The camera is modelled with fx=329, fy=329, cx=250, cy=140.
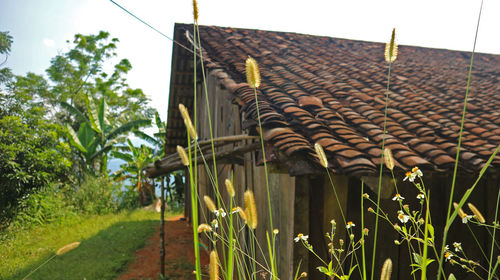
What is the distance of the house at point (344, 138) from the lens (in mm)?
2584

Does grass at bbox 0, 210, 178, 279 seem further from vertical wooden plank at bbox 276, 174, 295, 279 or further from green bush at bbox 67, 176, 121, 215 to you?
vertical wooden plank at bbox 276, 174, 295, 279

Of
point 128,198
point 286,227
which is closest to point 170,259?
point 286,227

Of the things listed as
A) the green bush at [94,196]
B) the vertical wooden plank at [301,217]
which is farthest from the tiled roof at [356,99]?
the green bush at [94,196]

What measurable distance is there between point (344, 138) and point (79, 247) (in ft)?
28.6

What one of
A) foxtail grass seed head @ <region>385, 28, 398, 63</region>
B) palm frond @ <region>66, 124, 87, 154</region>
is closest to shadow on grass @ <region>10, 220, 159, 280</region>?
palm frond @ <region>66, 124, 87, 154</region>

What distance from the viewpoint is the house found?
2.58 metres

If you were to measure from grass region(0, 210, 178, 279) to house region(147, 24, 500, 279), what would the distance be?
378 centimetres

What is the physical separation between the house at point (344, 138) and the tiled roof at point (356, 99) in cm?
1

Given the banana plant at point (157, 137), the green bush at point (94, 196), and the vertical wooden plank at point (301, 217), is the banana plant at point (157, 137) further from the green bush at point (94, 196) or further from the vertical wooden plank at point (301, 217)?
the vertical wooden plank at point (301, 217)

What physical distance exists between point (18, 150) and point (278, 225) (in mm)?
10315

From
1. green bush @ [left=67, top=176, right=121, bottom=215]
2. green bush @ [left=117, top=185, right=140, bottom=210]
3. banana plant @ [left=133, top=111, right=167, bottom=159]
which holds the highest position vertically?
banana plant @ [left=133, top=111, right=167, bottom=159]

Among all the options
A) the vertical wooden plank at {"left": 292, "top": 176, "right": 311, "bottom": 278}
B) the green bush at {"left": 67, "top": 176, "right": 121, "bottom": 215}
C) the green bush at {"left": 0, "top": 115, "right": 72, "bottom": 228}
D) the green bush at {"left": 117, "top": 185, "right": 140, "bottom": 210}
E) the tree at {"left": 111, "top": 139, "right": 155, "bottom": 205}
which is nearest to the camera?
the vertical wooden plank at {"left": 292, "top": 176, "right": 311, "bottom": 278}

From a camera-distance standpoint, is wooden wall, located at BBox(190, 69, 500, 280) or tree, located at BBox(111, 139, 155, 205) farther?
tree, located at BBox(111, 139, 155, 205)

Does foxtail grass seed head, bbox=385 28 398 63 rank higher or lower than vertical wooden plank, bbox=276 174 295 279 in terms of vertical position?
higher
